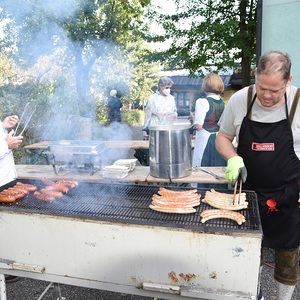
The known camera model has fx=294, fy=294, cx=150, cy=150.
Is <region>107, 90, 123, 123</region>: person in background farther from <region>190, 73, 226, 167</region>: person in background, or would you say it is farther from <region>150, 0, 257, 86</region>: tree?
<region>190, 73, 226, 167</region>: person in background

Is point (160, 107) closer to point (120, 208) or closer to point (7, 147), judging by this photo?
point (7, 147)

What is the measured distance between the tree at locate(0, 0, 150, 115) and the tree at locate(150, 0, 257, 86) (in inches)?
77.2

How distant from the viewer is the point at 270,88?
2264 millimetres

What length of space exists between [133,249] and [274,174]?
4.56 ft

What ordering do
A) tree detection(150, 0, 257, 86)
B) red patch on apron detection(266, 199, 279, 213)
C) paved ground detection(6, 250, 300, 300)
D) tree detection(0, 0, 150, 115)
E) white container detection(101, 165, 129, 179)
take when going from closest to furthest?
red patch on apron detection(266, 199, 279, 213)
paved ground detection(6, 250, 300, 300)
white container detection(101, 165, 129, 179)
tree detection(0, 0, 150, 115)
tree detection(150, 0, 257, 86)

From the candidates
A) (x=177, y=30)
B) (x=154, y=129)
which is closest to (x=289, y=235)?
(x=154, y=129)

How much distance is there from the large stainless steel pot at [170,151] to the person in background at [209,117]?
1.59 metres

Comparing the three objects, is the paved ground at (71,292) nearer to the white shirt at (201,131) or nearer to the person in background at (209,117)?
the person in background at (209,117)

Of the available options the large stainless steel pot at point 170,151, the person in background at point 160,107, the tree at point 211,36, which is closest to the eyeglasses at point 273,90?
the large stainless steel pot at point 170,151

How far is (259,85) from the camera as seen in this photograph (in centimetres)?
233

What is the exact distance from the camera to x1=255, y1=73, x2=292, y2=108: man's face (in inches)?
87.7

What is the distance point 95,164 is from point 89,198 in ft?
3.77

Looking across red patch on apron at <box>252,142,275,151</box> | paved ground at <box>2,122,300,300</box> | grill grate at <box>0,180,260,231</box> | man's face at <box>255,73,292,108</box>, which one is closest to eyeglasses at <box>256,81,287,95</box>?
man's face at <box>255,73,292,108</box>

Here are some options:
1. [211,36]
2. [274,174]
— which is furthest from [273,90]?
[211,36]
